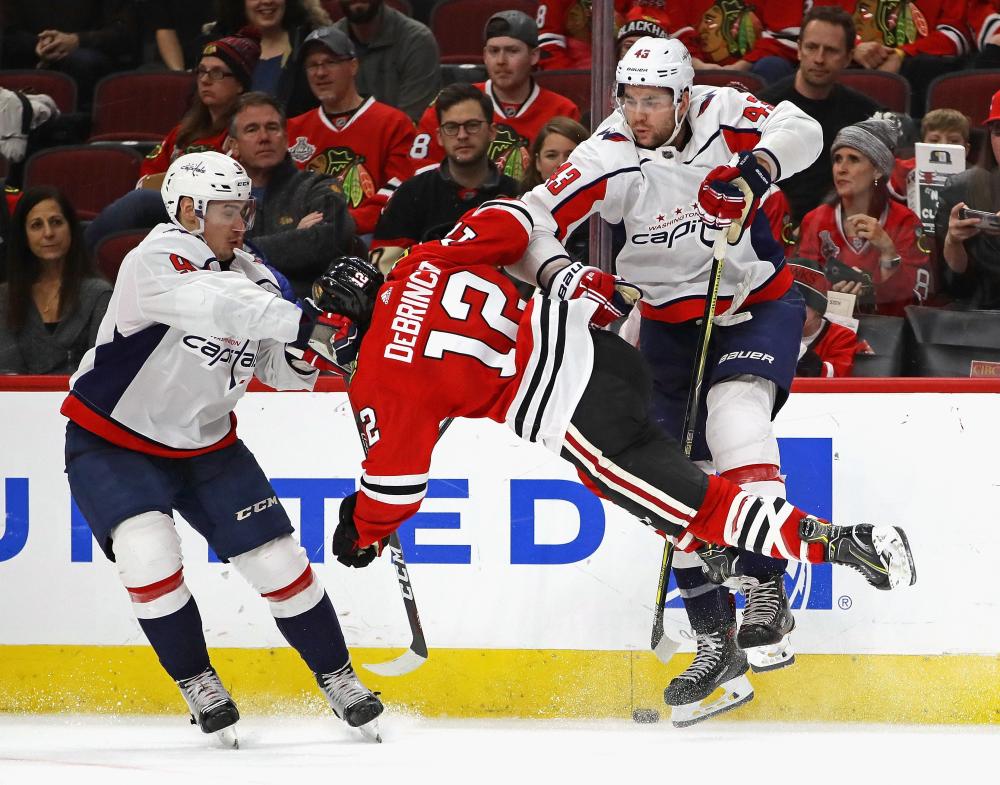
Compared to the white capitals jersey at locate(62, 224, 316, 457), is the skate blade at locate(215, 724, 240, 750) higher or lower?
lower

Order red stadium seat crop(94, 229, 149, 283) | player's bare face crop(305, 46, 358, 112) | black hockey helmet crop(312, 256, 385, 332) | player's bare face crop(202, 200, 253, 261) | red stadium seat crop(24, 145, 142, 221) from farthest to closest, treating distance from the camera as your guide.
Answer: player's bare face crop(305, 46, 358, 112) → red stadium seat crop(24, 145, 142, 221) → red stadium seat crop(94, 229, 149, 283) → player's bare face crop(202, 200, 253, 261) → black hockey helmet crop(312, 256, 385, 332)

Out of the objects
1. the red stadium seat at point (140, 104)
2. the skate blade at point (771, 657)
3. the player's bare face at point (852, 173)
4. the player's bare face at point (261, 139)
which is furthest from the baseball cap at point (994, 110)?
the red stadium seat at point (140, 104)

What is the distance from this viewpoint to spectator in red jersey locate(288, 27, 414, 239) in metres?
4.45

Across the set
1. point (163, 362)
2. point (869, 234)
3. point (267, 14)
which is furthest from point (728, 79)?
point (163, 362)

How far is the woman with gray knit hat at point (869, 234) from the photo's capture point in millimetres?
3965

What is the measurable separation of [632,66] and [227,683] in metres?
2.05

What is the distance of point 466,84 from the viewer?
14.7ft

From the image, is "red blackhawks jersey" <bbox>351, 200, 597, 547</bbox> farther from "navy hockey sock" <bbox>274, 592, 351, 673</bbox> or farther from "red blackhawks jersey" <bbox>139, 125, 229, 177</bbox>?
"red blackhawks jersey" <bbox>139, 125, 229, 177</bbox>

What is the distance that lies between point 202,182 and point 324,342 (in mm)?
551

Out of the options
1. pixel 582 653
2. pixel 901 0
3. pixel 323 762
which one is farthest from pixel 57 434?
pixel 901 0

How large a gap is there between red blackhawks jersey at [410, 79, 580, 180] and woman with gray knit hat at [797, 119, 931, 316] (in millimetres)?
777

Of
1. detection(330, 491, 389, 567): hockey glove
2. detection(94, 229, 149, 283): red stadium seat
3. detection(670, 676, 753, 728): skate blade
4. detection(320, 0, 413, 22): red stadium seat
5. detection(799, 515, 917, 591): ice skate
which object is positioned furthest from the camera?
detection(320, 0, 413, 22): red stadium seat

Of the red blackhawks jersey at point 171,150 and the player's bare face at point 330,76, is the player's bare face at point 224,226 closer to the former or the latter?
the red blackhawks jersey at point 171,150

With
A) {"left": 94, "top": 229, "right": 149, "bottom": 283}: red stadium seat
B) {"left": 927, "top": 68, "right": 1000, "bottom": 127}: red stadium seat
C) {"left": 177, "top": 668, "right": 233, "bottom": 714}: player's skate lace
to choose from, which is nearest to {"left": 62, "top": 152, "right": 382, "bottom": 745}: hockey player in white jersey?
{"left": 177, "top": 668, "right": 233, "bottom": 714}: player's skate lace
